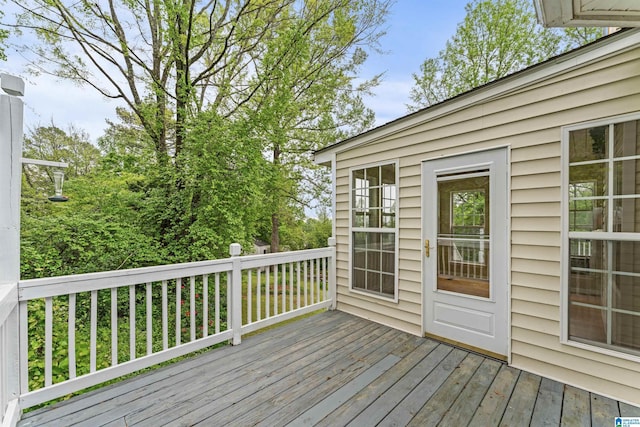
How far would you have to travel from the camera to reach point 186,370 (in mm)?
2377

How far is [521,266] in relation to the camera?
8.13 ft

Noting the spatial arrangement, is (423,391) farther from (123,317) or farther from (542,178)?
(123,317)

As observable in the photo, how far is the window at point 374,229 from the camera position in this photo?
3512 mm

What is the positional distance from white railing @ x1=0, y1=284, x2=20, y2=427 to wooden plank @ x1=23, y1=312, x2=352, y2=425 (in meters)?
0.16

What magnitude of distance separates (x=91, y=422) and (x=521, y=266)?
355 cm

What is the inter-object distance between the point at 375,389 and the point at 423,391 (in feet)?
1.23

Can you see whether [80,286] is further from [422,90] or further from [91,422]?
[422,90]

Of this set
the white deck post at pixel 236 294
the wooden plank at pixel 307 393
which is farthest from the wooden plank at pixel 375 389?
the white deck post at pixel 236 294

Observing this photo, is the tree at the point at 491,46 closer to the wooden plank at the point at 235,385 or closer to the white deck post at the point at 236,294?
the white deck post at the point at 236,294

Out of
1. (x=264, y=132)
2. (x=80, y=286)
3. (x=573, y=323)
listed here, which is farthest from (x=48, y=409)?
(x=264, y=132)

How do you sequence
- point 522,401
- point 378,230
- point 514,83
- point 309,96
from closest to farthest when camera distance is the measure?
point 522,401, point 514,83, point 378,230, point 309,96

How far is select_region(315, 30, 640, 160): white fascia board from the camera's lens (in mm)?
1985

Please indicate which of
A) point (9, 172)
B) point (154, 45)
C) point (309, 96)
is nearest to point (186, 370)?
point (9, 172)

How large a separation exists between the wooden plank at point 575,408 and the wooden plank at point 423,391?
0.75 meters
